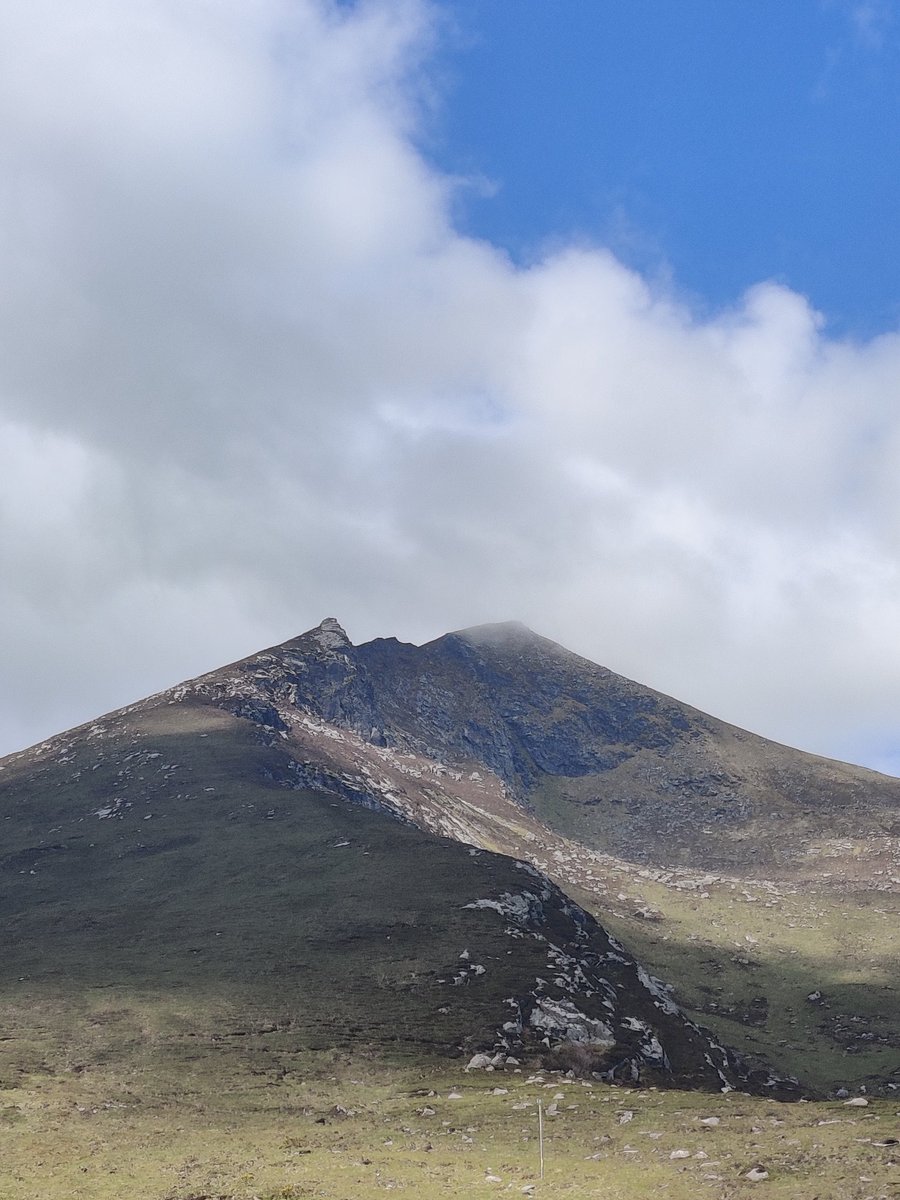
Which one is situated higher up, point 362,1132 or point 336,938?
point 336,938

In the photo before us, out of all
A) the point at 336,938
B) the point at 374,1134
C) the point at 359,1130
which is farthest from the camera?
the point at 336,938

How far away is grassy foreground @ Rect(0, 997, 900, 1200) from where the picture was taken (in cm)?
4659

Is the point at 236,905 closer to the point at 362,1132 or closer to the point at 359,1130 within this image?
the point at 359,1130

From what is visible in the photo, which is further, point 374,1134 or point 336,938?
point 336,938

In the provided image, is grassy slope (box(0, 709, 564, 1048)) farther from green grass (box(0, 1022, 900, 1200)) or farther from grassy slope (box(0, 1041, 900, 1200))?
grassy slope (box(0, 1041, 900, 1200))

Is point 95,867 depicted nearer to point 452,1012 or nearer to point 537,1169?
point 452,1012

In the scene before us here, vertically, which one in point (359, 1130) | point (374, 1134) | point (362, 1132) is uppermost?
point (374, 1134)

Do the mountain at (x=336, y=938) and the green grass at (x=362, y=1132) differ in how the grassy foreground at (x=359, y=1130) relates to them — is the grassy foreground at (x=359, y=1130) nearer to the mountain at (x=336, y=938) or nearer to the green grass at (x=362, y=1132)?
the green grass at (x=362, y=1132)

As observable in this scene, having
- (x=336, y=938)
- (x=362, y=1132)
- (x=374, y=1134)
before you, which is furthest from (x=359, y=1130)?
(x=336, y=938)

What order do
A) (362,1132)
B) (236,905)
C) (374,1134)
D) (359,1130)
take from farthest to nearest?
1. (236,905)
2. (359,1130)
3. (362,1132)
4. (374,1134)

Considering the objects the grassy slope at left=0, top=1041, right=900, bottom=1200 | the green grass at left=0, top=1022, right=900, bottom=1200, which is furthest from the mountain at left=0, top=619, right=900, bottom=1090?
the grassy slope at left=0, top=1041, right=900, bottom=1200

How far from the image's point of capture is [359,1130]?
63219 mm

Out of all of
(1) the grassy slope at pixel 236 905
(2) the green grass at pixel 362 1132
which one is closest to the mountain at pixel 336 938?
(1) the grassy slope at pixel 236 905

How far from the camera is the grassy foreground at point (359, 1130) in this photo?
153 feet
